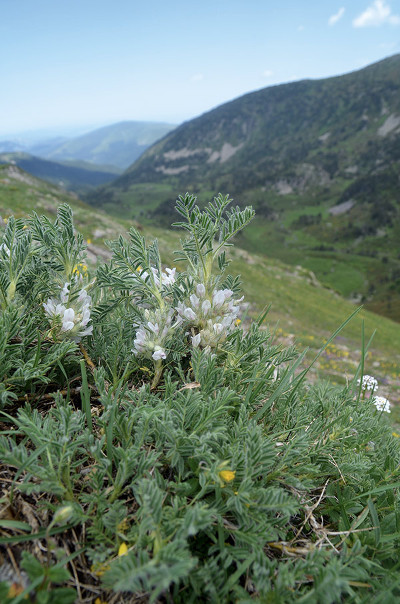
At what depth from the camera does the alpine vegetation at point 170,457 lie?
4.48 feet

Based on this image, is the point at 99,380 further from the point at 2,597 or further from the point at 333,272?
the point at 333,272

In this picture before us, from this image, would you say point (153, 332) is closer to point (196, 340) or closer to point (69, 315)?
point (196, 340)

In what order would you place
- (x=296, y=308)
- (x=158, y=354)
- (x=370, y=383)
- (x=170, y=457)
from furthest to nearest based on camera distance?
(x=296, y=308) < (x=370, y=383) < (x=158, y=354) < (x=170, y=457)

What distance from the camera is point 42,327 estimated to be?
2336 millimetres

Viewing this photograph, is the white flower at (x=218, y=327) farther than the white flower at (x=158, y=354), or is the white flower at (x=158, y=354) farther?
the white flower at (x=218, y=327)

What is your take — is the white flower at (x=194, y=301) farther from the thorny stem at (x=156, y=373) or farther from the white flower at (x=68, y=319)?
the white flower at (x=68, y=319)

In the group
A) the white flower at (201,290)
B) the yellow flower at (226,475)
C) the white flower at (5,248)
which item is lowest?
the yellow flower at (226,475)

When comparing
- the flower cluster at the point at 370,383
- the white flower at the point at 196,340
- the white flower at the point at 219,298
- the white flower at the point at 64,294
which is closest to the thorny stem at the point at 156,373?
the white flower at the point at 196,340

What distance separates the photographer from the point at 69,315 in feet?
6.93

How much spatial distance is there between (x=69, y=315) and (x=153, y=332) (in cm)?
52

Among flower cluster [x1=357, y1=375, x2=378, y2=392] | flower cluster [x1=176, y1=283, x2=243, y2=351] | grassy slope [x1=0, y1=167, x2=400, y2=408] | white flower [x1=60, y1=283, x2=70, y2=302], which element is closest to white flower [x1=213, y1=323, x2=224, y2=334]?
flower cluster [x1=176, y1=283, x2=243, y2=351]

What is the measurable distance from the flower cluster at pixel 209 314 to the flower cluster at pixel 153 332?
0.31ft

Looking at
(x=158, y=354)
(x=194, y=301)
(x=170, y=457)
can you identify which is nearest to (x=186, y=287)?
(x=194, y=301)

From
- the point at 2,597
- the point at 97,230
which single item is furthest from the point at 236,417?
the point at 97,230
